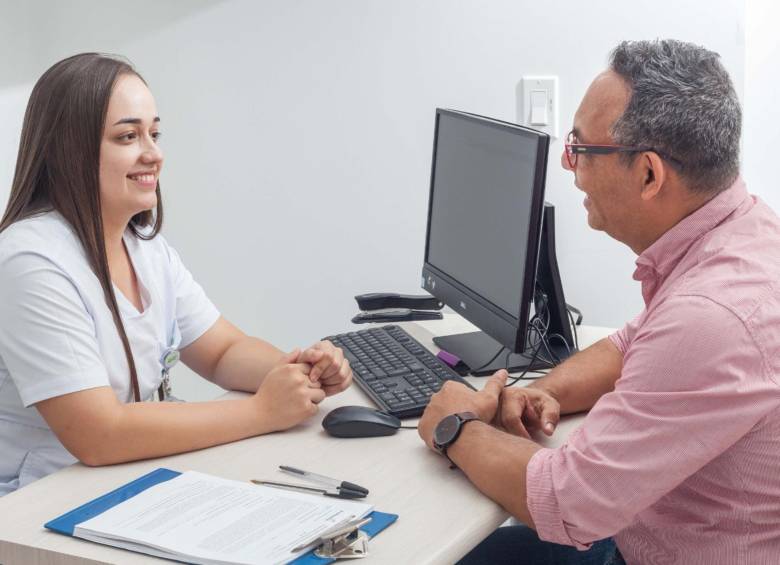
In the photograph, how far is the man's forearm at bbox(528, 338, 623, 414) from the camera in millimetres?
1532

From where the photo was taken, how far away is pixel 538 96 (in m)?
2.37

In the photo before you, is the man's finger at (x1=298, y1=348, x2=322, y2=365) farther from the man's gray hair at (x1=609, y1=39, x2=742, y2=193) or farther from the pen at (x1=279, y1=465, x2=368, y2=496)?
the man's gray hair at (x1=609, y1=39, x2=742, y2=193)

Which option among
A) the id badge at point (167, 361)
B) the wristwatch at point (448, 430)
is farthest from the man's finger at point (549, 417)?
the id badge at point (167, 361)

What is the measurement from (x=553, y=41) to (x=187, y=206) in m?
1.12

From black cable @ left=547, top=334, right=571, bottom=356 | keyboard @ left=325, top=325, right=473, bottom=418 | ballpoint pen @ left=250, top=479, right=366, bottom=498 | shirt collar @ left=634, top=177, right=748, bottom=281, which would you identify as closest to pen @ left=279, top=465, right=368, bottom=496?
ballpoint pen @ left=250, top=479, right=366, bottom=498

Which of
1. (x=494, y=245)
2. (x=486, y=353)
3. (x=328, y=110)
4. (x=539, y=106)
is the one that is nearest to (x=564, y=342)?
(x=486, y=353)

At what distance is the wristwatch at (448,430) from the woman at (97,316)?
0.24 m

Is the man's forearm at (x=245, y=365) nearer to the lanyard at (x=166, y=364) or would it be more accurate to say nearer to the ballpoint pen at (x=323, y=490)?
Result: the lanyard at (x=166, y=364)

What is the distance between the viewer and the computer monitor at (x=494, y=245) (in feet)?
5.10

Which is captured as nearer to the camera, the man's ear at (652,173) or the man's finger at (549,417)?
the man's ear at (652,173)

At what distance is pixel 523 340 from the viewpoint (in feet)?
5.15

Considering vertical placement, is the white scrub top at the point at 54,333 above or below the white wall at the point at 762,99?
below

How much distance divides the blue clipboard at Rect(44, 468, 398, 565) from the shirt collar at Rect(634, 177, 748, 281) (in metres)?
0.48

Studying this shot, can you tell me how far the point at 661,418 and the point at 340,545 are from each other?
39cm
